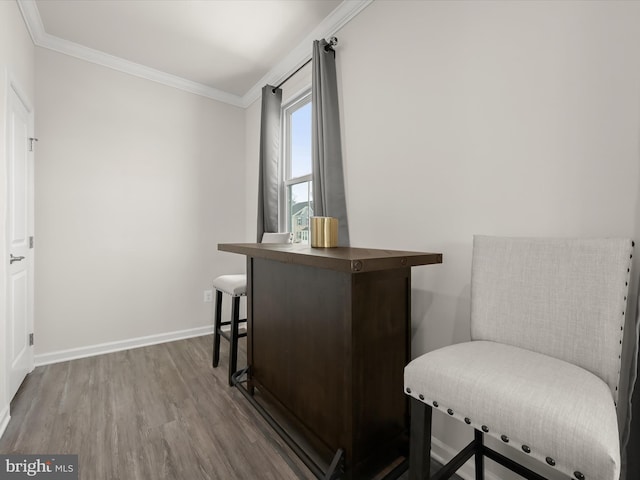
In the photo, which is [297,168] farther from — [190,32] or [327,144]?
[190,32]

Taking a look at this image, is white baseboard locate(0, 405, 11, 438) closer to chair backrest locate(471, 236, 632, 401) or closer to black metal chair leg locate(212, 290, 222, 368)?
black metal chair leg locate(212, 290, 222, 368)

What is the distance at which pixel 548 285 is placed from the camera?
1041 mm

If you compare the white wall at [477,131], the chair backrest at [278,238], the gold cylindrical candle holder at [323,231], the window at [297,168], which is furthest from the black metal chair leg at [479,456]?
the window at [297,168]

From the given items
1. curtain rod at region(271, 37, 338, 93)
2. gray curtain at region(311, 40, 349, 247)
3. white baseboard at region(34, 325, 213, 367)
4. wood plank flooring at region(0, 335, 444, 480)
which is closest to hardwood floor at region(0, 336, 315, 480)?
wood plank flooring at region(0, 335, 444, 480)

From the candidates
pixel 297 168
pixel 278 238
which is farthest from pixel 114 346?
pixel 297 168

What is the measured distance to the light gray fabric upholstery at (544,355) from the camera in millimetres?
665

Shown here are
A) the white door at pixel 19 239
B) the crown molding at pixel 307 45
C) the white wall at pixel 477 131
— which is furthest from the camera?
the crown molding at pixel 307 45

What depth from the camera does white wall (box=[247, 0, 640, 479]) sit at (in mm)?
1055

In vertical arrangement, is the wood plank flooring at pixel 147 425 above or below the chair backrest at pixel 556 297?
below

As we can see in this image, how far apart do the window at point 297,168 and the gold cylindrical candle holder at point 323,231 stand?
3.63ft

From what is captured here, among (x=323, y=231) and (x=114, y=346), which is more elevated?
(x=323, y=231)

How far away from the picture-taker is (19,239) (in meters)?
2.15

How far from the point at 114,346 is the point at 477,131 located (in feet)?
11.0

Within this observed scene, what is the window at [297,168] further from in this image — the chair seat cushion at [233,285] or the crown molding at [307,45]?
the chair seat cushion at [233,285]
